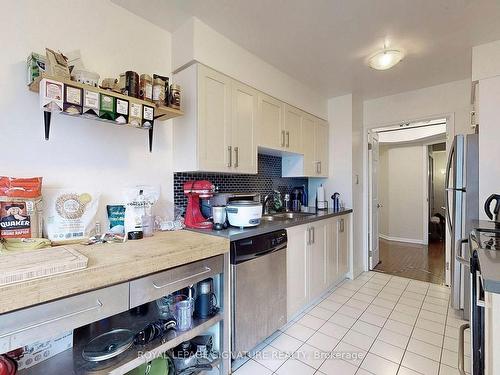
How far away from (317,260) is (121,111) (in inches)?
84.3

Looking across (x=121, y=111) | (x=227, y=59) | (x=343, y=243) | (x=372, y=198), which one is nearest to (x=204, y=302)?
(x=121, y=111)

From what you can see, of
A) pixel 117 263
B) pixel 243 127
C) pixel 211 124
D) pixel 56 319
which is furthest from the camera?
pixel 243 127

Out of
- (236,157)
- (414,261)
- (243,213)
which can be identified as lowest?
(414,261)

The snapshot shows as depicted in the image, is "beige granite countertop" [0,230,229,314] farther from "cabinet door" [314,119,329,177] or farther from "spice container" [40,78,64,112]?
"cabinet door" [314,119,329,177]

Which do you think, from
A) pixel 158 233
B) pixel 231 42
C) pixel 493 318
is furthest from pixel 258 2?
pixel 493 318

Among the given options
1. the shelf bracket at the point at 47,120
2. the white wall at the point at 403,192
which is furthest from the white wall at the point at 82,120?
the white wall at the point at 403,192

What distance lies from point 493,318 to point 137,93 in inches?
76.2

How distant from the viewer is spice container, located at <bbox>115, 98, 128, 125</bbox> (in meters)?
1.42

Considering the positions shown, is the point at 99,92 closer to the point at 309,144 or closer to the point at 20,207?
the point at 20,207

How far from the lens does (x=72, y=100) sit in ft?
4.13

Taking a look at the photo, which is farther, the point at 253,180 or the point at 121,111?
the point at 253,180

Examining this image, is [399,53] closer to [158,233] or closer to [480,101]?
[480,101]

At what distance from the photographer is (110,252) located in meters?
1.20

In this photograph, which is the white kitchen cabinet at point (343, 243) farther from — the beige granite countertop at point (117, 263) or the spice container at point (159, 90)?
the spice container at point (159, 90)
